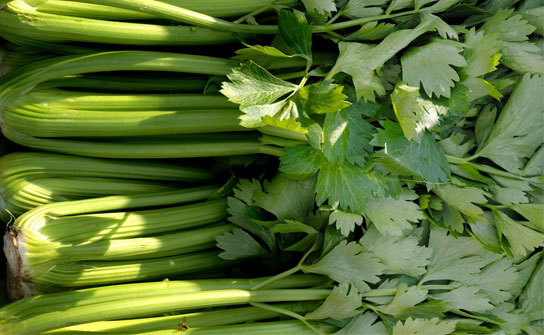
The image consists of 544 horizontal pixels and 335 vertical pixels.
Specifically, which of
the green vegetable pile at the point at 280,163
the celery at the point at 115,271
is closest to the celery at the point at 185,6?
the green vegetable pile at the point at 280,163

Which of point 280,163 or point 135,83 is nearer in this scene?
point 280,163

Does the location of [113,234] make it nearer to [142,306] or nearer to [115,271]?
[115,271]

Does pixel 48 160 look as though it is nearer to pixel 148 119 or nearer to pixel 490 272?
pixel 148 119

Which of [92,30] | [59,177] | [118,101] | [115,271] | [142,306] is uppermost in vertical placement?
[92,30]

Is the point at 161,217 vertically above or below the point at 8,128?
below

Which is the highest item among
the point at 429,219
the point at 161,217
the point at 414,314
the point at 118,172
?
the point at 118,172

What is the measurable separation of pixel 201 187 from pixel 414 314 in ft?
2.34

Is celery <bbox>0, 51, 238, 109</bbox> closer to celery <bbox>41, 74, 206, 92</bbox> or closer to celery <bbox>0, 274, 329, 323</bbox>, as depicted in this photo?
celery <bbox>41, 74, 206, 92</bbox>

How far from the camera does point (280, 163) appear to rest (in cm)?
137

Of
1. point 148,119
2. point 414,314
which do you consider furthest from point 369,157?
point 148,119

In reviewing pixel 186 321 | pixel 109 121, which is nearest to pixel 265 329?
pixel 186 321

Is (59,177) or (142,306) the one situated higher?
(59,177)

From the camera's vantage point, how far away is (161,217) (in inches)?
59.3

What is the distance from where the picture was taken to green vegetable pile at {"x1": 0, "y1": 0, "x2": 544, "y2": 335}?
53.1 inches
